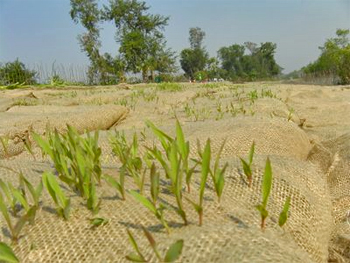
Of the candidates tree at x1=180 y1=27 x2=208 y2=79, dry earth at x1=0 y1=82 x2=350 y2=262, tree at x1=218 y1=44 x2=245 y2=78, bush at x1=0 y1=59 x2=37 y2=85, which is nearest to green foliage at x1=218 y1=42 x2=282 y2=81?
tree at x1=218 y1=44 x2=245 y2=78

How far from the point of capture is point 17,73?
14859 millimetres

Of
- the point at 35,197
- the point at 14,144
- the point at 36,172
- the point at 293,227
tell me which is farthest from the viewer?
the point at 14,144

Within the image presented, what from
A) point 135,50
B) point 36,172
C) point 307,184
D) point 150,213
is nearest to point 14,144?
point 36,172

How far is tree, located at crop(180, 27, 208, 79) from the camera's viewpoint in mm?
42688

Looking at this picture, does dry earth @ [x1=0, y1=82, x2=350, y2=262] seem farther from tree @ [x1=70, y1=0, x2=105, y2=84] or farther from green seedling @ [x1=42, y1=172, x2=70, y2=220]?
tree @ [x1=70, y1=0, x2=105, y2=84]

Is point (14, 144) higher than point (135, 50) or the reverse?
the reverse

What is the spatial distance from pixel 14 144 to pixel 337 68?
A: 19800mm

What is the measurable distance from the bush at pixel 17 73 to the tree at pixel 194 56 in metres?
28.6

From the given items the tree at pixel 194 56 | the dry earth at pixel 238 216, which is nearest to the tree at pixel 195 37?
the tree at pixel 194 56

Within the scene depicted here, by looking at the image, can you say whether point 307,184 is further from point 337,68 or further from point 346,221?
point 337,68

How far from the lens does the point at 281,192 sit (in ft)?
3.22

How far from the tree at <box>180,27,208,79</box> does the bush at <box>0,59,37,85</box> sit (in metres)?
28.6

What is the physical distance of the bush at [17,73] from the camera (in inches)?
559

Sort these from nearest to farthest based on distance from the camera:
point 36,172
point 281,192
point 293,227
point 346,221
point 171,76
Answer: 1. point 293,227
2. point 281,192
3. point 36,172
4. point 346,221
5. point 171,76
